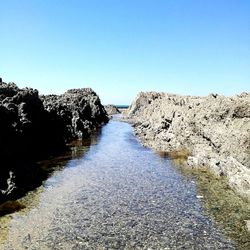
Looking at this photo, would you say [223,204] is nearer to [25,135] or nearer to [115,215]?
[115,215]

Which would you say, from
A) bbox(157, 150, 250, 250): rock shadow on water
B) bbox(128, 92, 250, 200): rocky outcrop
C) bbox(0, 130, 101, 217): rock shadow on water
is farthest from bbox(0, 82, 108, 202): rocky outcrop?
bbox(128, 92, 250, 200): rocky outcrop

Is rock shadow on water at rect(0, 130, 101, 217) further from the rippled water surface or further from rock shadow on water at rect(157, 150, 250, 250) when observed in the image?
rock shadow on water at rect(157, 150, 250, 250)

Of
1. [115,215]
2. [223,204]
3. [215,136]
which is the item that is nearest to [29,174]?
[115,215]

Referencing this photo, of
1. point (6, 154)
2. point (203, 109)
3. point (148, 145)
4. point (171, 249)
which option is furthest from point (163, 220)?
point (148, 145)

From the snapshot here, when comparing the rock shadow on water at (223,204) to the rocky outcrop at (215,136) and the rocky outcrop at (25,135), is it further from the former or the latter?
the rocky outcrop at (25,135)

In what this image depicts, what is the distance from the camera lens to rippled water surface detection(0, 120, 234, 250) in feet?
70.4

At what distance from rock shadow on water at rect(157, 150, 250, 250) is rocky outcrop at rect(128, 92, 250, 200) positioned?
0.94 m

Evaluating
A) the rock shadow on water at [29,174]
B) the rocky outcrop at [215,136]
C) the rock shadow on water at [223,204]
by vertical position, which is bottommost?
the rock shadow on water at [223,204]

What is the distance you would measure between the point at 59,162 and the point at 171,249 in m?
28.2

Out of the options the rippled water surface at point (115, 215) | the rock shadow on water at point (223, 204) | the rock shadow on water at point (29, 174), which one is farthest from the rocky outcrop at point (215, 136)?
the rock shadow on water at point (29, 174)

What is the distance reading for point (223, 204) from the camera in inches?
1133

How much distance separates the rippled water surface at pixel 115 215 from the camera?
21469 mm

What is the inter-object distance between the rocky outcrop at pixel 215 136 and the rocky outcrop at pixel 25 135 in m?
16.4

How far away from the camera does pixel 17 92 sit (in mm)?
53938
